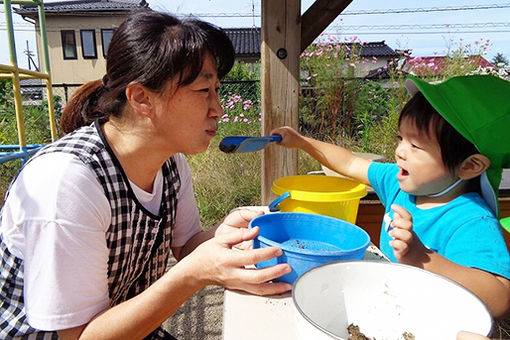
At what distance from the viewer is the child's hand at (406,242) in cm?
90

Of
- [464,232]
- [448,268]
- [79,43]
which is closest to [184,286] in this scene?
[448,268]

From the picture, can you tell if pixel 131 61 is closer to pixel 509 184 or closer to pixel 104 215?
pixel 104 215

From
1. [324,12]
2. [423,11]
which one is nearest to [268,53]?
[324,12]

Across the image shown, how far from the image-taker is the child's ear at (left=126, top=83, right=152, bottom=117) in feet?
3.26

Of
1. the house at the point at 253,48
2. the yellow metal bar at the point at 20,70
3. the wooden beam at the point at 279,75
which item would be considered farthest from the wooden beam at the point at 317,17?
the house at the point at 253,48

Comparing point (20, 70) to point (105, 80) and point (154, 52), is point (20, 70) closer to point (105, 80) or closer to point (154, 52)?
point (105, 80)

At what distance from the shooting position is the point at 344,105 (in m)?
4.85

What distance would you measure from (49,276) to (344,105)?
4499 millimetres

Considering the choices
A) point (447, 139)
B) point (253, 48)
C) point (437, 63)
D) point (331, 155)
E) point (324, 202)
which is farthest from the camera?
point (253, 48)

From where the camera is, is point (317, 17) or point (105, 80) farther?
point (317, 17)

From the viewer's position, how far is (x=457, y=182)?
3.66ft

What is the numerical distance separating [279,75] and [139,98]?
103cm

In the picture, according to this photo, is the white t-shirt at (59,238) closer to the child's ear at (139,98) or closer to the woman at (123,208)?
the woman at (123,208)

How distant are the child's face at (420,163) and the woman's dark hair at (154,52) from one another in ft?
2.13
